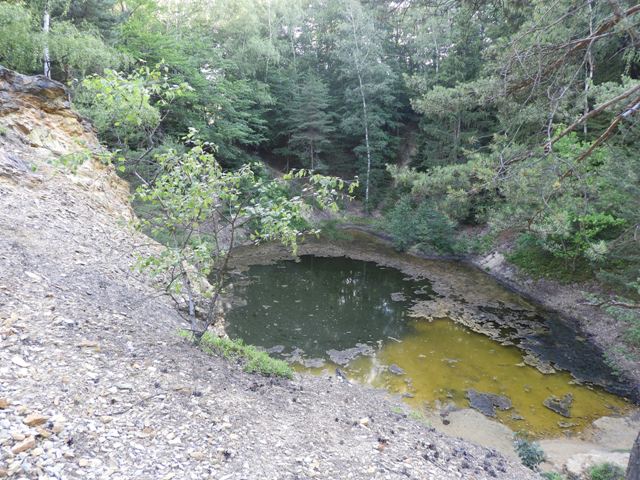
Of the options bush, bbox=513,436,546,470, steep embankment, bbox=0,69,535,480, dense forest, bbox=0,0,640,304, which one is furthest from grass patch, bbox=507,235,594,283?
steep embankment, bbox=0,69,535,480

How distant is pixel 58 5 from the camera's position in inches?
486

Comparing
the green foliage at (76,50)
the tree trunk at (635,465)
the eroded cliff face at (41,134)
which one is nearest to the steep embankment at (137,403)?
the tree trunk at (635,465)

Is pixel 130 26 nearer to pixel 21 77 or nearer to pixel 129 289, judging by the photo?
pixel 21 77

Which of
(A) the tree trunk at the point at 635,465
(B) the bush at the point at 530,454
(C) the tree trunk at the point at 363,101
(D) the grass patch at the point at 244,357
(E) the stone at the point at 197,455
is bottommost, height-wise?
(B) the bush at the point at 530,454

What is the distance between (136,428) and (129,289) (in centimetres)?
316

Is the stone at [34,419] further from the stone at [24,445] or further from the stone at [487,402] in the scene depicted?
the stone at [487,402]

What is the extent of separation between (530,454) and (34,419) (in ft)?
21.4

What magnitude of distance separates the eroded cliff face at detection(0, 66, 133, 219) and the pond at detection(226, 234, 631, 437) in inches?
196

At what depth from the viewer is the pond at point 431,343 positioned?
7902mm

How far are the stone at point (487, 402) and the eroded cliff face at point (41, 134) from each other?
8919 millimetres

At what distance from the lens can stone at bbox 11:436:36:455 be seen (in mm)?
2471

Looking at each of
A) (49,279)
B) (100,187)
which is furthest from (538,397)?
(100,187)


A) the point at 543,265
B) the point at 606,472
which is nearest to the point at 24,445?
the point at 606,472

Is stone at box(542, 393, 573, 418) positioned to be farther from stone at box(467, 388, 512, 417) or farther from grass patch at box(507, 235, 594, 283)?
grass patch at box(507, 235, 594, 283)
